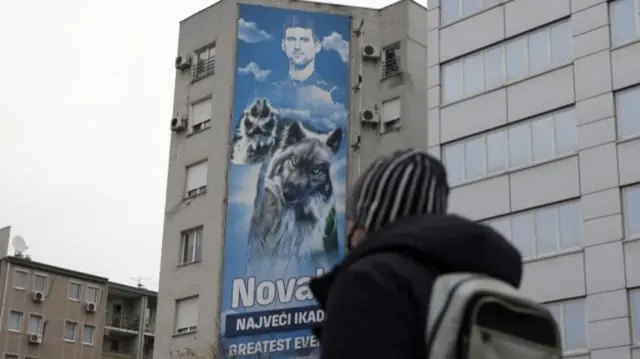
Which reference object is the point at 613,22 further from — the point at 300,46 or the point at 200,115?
the point at 200,115

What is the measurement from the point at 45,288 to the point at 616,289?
49.4m

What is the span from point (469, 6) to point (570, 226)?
806 centimetres

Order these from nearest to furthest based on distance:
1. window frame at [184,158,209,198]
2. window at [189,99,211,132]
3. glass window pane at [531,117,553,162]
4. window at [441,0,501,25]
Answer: glass window pane at [531,117,553,162], window at [441,0,501,25], window frame at [184,158,209,198], window at [189,99,211,132]

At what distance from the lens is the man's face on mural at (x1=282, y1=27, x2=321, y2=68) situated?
126 ft

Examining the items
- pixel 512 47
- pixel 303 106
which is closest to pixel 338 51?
pixel 303 106

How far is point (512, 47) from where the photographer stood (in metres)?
29.8

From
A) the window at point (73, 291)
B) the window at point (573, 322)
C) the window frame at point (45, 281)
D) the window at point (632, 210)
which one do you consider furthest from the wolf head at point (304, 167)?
the window at point (73, 291)

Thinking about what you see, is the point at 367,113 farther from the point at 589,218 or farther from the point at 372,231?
the point at 372,231

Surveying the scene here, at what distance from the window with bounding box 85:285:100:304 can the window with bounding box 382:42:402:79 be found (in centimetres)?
3683

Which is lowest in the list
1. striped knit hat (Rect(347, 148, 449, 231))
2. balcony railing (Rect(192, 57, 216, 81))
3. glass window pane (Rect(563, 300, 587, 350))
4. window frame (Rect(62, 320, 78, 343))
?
striped knit hat (Rect(347, 148, 449, 231))

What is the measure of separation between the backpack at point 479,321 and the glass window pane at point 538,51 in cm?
Result: 2676

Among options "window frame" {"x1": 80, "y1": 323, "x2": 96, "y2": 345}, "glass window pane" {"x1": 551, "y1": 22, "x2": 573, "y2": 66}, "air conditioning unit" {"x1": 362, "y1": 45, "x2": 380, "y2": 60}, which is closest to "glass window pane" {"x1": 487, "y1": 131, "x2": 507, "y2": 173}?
"glass window pane" {"x1": 551, "y1": 22, "x2": 573, "y2": 66}

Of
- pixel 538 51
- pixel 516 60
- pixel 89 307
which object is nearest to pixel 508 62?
pixel 516 60

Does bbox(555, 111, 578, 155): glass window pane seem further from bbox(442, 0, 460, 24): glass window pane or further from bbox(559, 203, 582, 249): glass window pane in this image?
bbox(442, 0, 460, 24): glass window pane
